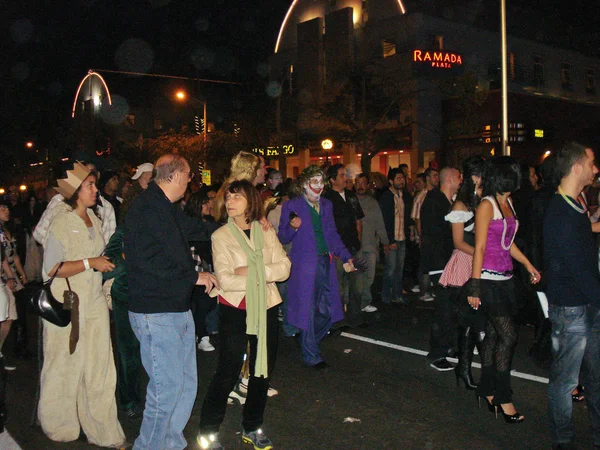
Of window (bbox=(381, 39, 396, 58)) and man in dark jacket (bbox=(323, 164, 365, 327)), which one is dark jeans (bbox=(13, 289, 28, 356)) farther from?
window (bbox=(381, 39, 396, 58))

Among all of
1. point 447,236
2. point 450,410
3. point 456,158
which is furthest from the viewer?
point 456,158

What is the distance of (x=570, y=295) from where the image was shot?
171 inches

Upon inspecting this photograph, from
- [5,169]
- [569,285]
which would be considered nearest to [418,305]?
[569,285]

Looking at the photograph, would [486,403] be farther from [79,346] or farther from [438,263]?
[79,346]

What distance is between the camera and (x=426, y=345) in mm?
7758

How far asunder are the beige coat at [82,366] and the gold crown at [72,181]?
0.20 m

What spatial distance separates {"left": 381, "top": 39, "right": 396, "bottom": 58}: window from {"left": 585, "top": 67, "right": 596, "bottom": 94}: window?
51.5ft

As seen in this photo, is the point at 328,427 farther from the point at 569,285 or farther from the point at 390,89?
the point at 390,89

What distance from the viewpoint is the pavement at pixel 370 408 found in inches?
193

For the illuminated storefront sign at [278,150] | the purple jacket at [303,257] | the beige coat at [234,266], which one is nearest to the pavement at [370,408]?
the purple jacket at [303,257]

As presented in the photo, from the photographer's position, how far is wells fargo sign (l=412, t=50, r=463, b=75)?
98.0 feet

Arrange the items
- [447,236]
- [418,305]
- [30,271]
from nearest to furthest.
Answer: [447,236] < [418,305] < [30,271]

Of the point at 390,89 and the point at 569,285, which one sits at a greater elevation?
the point at 390,89

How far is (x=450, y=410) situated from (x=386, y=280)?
5.13 m
